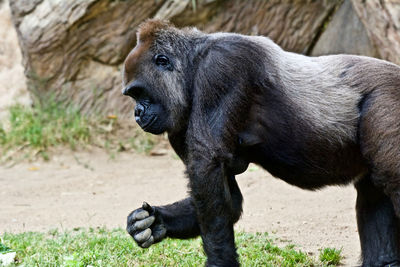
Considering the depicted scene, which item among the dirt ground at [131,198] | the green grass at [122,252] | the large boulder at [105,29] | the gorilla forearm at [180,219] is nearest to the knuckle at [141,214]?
the gorilla forearm at [180,219]

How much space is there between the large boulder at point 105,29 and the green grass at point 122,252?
14.4ft

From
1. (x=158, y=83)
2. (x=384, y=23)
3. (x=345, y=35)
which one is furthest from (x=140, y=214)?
(x=345, y=35)

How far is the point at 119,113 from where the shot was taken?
31.6 ft

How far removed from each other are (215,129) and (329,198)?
318 centimetres

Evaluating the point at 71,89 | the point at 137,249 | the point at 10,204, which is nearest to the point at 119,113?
the point at 71,89

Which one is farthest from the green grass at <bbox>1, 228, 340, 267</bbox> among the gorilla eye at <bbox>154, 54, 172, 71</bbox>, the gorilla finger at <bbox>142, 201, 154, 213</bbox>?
the gorilla eye at <bbox>154, 54, 172, 71</bbox>

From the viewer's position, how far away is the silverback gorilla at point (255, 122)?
3.97 m

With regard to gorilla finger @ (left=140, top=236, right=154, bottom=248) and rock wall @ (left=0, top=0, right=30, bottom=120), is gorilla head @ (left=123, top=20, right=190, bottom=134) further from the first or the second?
rock wall @ (left=0, top=0, right=30, bottom=120)

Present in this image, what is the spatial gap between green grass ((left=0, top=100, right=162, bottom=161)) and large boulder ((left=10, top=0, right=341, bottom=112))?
25 centimetres

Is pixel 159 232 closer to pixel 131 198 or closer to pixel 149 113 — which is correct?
pixel 149 113

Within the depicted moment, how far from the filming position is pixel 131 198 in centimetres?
720

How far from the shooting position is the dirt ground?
5934mm

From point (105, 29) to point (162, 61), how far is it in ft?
16.9

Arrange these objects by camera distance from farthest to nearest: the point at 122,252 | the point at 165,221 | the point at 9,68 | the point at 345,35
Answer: the point at 9,68, the point at 345,35, the point at 122,252, the point at 165,221
